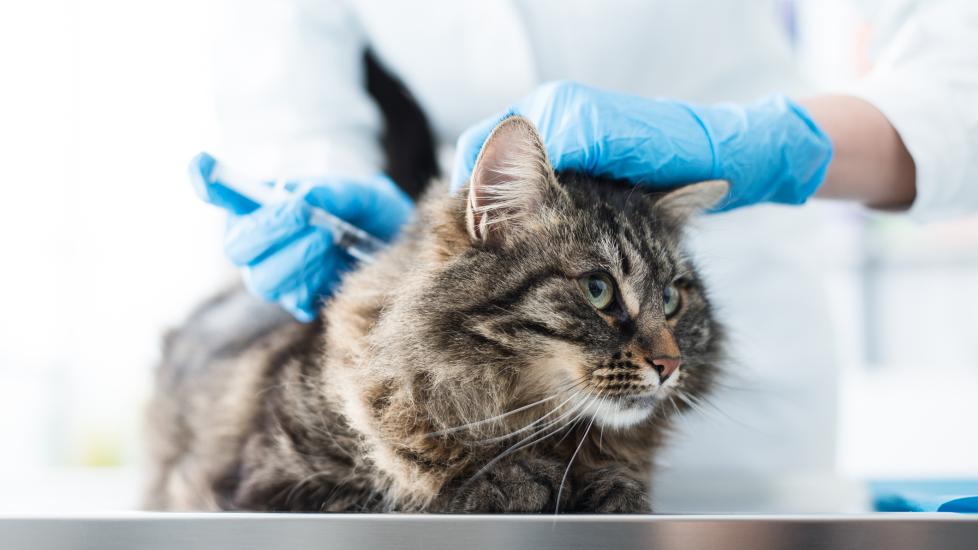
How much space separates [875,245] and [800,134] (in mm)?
3313

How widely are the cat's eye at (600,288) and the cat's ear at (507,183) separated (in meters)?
0.13

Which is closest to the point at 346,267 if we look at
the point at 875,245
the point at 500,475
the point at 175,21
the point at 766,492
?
the point at 500,475

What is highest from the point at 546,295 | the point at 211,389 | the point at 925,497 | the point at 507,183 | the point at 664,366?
the point at 507,183

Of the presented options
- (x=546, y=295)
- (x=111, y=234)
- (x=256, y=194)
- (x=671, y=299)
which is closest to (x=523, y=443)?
(x=546, y=295)

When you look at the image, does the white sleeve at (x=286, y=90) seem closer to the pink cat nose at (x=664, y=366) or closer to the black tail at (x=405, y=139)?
the black tail at (x=405, y=139)

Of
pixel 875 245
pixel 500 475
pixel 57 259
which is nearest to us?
pixel 500 475

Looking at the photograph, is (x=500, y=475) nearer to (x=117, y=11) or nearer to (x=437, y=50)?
(x=437, y=50)

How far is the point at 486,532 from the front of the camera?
727 mm

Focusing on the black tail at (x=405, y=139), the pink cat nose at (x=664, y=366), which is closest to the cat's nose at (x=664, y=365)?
the pink cat nose at (x=664, y=366)

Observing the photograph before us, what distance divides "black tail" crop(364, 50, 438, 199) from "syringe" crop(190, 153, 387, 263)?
13.2 inches

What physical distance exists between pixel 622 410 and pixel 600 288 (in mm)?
176

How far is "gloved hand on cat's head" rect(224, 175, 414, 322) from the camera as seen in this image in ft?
4.10

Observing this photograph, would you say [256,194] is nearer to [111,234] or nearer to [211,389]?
[211,389]

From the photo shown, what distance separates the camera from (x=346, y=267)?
1392 millimetres
